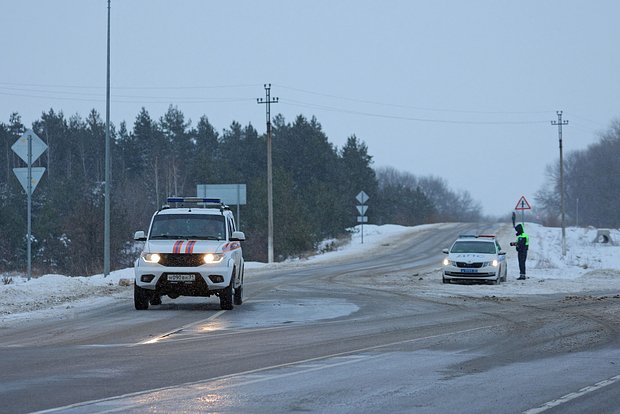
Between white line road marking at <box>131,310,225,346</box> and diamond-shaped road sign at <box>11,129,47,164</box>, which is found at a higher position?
diamond-shaped road sign at <box>11,129,47,164</box>

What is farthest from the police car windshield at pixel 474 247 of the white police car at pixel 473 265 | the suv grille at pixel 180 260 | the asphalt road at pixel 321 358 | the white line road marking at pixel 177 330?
the suv grille at pixel 180 260

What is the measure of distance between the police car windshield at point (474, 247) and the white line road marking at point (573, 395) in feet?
71.6

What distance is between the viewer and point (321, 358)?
1309 centimetres

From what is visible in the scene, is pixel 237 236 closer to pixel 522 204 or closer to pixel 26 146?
pixel 26 146

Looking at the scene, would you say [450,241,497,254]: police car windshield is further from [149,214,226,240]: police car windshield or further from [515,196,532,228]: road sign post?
[515,196,532,228]: road sign post

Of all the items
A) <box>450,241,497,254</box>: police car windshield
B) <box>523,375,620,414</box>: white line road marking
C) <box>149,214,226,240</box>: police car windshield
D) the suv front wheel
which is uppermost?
<box>149,214,226,240</box>: police car windshield

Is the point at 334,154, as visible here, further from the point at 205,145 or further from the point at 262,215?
the point at 262,215

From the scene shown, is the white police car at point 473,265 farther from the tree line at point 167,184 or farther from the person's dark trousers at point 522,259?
the tree line at point 167,184

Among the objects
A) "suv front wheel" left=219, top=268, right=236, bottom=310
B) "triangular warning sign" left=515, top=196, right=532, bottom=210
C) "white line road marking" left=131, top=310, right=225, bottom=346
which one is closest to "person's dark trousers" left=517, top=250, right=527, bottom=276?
"triangular warning sign" left=515, top=196, right=532, bottom=210

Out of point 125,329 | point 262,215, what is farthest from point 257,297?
point 262,215

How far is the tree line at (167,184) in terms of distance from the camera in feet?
214

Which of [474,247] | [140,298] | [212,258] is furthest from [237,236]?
[474,247]

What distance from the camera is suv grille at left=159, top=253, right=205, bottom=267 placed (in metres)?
20.5

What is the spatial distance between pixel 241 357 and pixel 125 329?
183 inches
